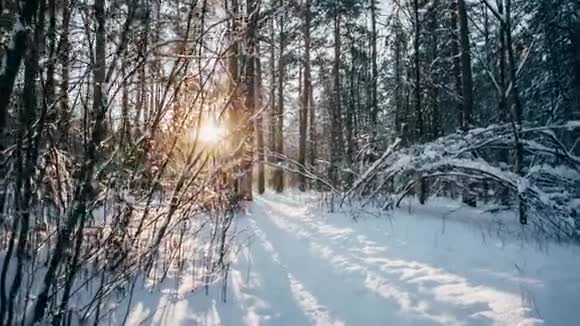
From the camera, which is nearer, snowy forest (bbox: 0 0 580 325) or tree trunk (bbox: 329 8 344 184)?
snowy forest (bbox: 0 0 580 325)

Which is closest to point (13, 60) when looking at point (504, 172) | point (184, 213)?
point (184, 213)

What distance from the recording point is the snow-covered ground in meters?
2.61

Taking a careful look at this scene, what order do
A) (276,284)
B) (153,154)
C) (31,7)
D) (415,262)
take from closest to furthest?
(31,7)
(153,154)
(276,284)
(415,262)

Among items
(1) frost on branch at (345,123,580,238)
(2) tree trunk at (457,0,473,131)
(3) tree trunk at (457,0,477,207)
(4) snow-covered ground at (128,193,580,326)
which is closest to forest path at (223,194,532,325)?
(4) snow-covered ground at (128,193,580,326)

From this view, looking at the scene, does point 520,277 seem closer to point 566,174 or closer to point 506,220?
point 566,174

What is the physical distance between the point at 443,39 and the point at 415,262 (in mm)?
13158

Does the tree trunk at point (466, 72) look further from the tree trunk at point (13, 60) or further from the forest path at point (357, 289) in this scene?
the tree trunk at point (13, 60)

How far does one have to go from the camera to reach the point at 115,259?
9.99 feet

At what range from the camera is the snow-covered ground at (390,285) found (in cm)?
261

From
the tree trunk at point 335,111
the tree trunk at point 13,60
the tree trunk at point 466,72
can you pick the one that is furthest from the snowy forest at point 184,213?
the tree trunk at point 335,111

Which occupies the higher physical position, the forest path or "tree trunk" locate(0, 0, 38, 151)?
"tree trunk" locate(0, 0, 38, 151)

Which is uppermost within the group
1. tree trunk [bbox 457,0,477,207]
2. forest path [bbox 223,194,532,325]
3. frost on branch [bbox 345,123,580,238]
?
tree trunk [bbox 457,0,477,207]

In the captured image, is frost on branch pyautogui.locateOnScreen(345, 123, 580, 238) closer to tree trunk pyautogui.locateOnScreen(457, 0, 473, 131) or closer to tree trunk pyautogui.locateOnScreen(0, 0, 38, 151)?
tree trunk pyautogui.locateOnScreen(457, 0, 473, 131)

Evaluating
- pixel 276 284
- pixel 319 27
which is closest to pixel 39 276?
pixel 276 284
